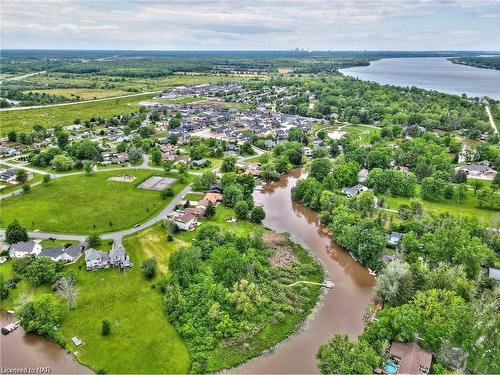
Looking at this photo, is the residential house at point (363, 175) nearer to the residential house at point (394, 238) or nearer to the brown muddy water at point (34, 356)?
the residential house at point (394, 238)

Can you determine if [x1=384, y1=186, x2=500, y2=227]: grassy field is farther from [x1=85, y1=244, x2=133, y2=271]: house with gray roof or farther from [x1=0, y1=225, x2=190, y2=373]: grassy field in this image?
[x1=85, y1=244, x2=133, y2=271]: house with gray roof

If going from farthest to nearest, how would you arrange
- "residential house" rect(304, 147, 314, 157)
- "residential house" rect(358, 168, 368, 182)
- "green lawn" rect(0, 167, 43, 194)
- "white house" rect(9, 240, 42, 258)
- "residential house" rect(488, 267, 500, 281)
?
1. "residential house" rect(304, 147, 314, 157)
2. "residential house" rect(358, 168, 368, 182)
3. "green lawn" rect(0, 167, 43, 194)
4. "white house" rect(9, 240, 42, 258)
5. "residential house" rect(488, 267, 500, 281)

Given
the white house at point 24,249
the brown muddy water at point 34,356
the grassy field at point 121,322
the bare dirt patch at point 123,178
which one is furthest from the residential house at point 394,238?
the bare dirt patch at point 123,178

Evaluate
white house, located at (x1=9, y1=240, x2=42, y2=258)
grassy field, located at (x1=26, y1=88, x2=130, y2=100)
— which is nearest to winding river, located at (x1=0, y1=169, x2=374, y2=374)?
white house, located at (x1=9, y1=240, x2=42, y2=258)

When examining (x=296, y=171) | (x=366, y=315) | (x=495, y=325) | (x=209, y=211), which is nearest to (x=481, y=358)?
(x=495, y=325)

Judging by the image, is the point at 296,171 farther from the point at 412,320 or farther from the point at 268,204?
the point at 412,320

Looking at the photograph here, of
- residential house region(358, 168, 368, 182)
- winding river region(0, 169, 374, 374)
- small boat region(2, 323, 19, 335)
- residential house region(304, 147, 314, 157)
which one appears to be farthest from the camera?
residential house region(304, 147, 314, 157)

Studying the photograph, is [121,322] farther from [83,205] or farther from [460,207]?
[460,207]
